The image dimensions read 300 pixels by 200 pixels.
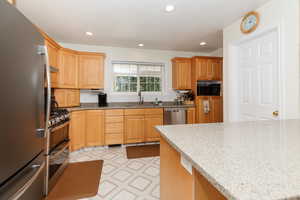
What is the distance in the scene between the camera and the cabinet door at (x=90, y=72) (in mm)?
3182

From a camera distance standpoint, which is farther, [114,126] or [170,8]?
[114,126]

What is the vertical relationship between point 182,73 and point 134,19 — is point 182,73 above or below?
below

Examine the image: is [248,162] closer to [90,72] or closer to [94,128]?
[94,128]

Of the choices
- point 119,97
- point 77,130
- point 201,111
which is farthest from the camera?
point 119,97

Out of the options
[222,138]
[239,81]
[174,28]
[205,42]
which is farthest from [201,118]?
[222,138]

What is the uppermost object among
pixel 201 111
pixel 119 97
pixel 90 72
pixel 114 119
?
pixel 90 72

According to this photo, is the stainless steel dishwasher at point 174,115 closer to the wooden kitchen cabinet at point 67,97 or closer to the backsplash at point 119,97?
the backsplash at point 119,97

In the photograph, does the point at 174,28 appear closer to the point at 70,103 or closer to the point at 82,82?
the point at 82,82

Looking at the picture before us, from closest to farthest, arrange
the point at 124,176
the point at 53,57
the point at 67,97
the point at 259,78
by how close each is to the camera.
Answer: the point at 124,176
the point at 259,78
the point at 53,57
the point at 67,97

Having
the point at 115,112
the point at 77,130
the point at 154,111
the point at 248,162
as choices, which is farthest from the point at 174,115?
the point at 248,162

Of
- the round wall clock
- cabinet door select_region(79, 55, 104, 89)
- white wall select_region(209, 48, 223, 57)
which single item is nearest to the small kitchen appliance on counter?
cabinet door select_region(79, 55, 104, 89)

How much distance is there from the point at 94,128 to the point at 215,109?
2969 mm

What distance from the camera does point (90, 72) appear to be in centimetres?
324

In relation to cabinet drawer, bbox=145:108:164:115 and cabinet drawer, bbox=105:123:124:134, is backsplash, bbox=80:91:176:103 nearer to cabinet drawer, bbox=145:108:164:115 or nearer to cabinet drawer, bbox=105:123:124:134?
cabinet drawer, bbox=145:108:164:115
